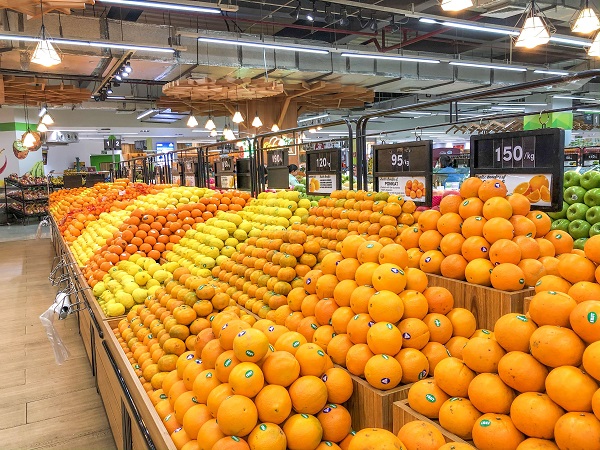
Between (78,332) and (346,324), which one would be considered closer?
(346,324)

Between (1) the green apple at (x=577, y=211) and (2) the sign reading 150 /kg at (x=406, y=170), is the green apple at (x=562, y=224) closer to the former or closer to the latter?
(1) the green apple at (x=577, y=211)

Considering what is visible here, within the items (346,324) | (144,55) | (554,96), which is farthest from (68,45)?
(554,96)

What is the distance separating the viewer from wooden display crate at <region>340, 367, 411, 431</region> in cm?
160

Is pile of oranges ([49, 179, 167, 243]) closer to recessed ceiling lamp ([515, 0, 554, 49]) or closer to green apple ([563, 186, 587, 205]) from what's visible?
green apple ([563, 186, 587, 205])

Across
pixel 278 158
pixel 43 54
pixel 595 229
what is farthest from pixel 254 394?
pixel 43 54

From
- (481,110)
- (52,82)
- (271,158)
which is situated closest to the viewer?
(271,158)

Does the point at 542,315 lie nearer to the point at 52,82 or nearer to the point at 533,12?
the point at 533,12

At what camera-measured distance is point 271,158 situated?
5.48m

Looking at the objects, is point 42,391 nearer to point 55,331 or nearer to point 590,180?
point 55,331

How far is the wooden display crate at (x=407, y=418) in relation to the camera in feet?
4.51

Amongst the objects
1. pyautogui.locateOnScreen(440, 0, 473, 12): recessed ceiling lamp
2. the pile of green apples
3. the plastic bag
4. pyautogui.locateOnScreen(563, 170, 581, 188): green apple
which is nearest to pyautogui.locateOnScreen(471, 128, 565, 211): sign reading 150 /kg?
the pile of green apples

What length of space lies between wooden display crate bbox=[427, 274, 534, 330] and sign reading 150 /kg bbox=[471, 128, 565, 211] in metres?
0.61

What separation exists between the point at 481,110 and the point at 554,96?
390 centimetres

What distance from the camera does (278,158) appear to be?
540cm
